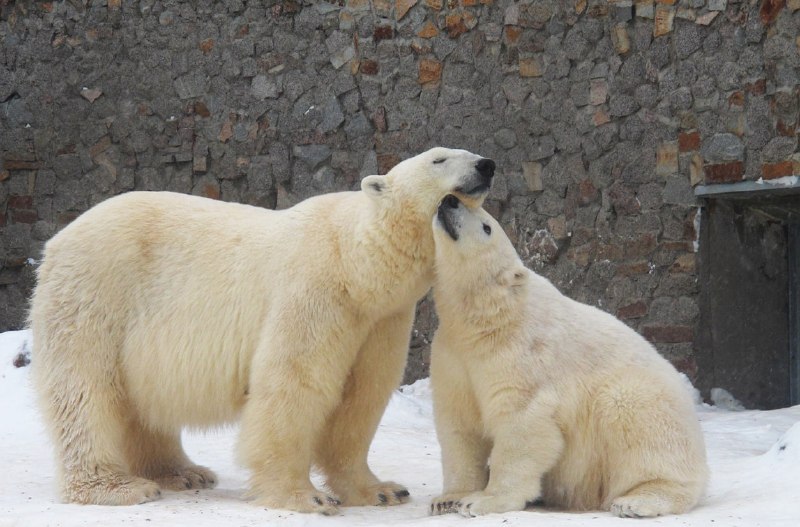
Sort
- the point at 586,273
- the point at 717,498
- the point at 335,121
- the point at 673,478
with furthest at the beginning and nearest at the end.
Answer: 1. the point at 335,121
2. the point at 586,273
3. the point at 717,498
4. the point at 673,478


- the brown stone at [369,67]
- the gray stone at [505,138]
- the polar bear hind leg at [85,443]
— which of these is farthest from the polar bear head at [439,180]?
the brown stone at [369,67]

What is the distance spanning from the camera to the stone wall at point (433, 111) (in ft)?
26.9

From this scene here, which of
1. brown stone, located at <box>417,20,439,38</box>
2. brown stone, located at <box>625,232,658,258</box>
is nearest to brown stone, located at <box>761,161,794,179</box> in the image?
brown stone, located at <box>625,232,658,258</box>

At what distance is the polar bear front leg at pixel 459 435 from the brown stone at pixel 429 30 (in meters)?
4.65

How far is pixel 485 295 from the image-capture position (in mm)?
4738

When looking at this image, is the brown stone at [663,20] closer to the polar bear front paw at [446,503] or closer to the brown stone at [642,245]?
the brown stone at [642,245]

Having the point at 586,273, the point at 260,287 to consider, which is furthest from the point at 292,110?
the point at 260,287

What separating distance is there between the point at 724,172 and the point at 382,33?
9.23ft

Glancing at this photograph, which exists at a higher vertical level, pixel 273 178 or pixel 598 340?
pixel 273 178

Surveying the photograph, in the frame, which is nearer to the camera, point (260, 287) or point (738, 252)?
point (260, 287)

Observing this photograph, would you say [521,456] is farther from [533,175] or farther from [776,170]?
[533,175]

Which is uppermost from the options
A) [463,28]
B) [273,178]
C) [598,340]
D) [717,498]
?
[463,28]

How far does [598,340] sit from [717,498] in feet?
2.75

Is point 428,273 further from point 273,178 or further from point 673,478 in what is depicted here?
point 273,178
